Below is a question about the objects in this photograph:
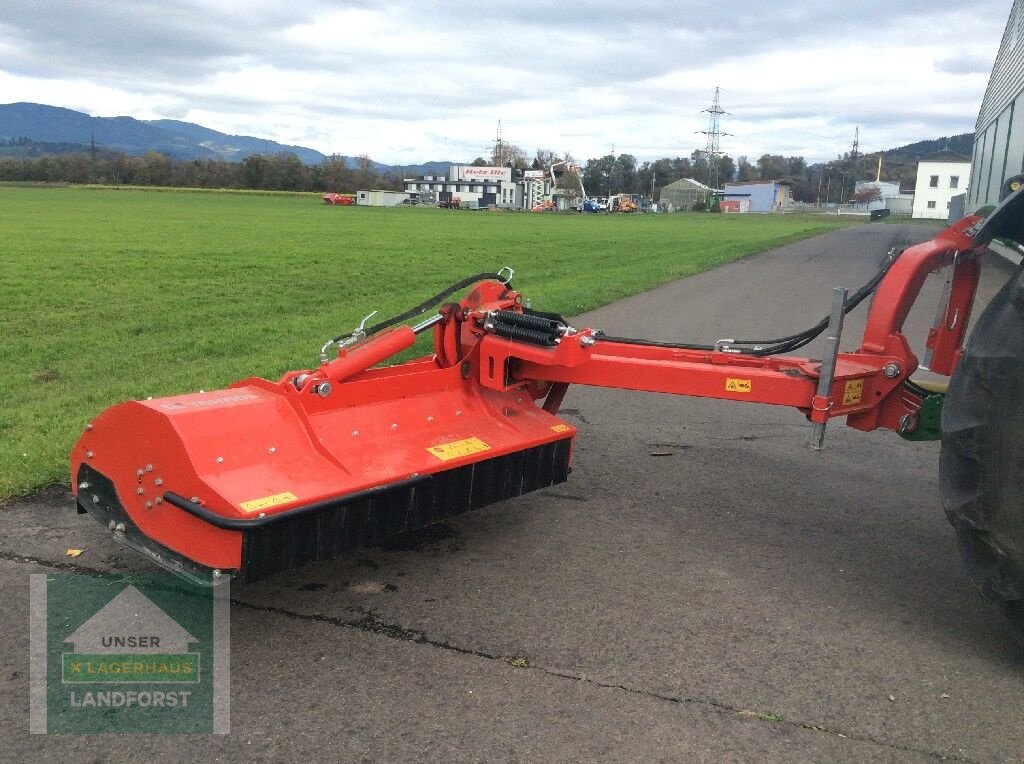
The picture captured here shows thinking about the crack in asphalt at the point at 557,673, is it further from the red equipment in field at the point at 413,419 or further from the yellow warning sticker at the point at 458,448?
the yellow warning sticker at the point at 458,448

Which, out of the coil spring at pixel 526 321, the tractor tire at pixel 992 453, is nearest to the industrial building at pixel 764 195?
the coil spring at pixel 526 321

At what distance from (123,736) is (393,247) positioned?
2277 cm

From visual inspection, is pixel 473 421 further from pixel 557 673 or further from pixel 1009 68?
pixel 1009 68

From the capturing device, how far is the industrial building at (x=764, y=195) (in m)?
117

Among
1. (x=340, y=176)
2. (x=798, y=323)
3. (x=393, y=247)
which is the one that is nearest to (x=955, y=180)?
(x=340, y=176)

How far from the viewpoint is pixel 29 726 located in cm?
259

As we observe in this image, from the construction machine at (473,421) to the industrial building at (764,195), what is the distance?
380 feet

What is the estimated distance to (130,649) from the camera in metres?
3.05

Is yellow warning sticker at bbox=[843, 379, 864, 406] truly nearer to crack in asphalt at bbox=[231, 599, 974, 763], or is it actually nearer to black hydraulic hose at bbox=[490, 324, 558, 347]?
black hydraulic hose at bbox=[490, 324, 558, 347]

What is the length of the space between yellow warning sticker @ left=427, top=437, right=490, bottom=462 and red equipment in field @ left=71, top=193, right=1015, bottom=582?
1cm

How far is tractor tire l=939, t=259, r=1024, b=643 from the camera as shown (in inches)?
108

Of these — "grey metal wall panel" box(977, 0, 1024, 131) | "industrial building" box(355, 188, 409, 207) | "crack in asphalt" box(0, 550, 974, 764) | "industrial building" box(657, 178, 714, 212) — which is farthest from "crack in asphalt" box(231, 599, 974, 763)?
"industrial building" box(657, 178, 714, 212)

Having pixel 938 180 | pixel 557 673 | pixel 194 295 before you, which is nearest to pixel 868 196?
pixel 938 180

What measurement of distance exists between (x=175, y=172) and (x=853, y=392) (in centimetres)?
10604
